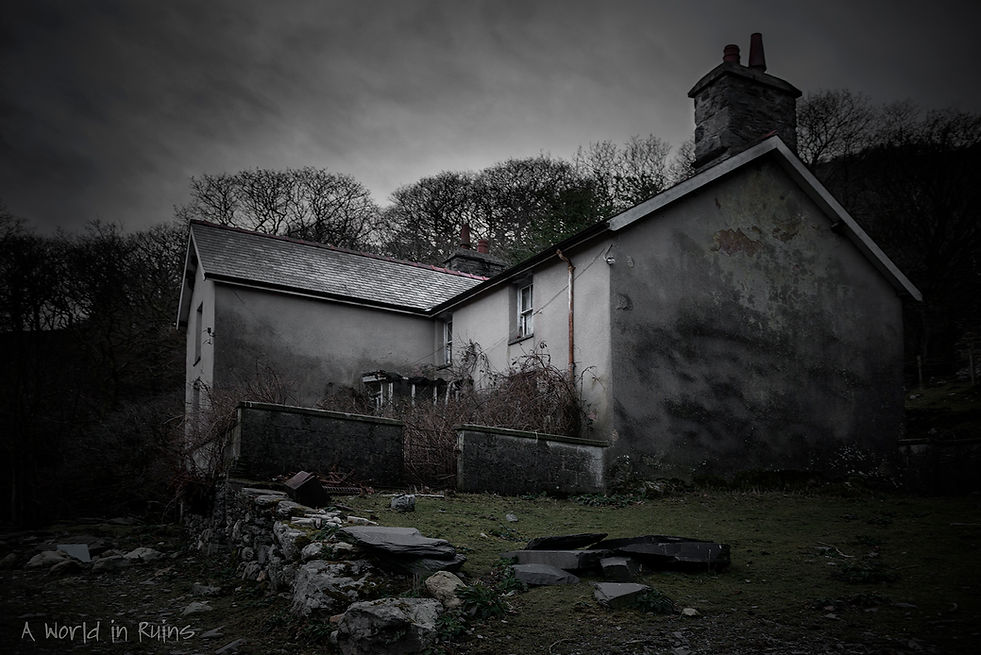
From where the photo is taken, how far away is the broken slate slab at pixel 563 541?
243 inches

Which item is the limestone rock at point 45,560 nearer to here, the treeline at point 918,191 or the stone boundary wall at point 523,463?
the stone boundary wall at point 523,463

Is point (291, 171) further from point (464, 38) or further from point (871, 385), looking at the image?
point (871, 385)

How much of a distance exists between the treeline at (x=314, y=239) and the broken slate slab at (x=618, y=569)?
1393 centimetres

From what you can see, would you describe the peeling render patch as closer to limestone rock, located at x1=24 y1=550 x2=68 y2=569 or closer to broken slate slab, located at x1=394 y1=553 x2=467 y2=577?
broken slate slab, located at x1=394 y1=553 x2=467 y2=577

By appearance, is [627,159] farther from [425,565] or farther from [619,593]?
[619,593]

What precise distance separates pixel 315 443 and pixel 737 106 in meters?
11.2

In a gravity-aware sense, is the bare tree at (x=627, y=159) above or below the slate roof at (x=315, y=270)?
above

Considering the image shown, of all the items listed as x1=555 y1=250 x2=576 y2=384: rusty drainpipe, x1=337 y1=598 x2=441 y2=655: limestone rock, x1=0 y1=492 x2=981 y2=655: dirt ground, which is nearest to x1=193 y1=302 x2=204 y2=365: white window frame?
x1=0 y1=492 x2=981 y2=655: dirt ground

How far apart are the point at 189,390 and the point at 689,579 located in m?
17.1

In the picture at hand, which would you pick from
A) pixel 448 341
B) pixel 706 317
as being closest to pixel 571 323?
pixel 706 317

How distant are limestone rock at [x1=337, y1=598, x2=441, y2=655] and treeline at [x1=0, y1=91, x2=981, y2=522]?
13760mm

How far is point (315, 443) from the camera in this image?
9492 millimetres

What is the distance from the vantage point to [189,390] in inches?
760

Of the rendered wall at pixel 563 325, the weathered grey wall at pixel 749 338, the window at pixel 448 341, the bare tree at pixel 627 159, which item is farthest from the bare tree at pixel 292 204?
the weathered grey wall at pixel 749 338
